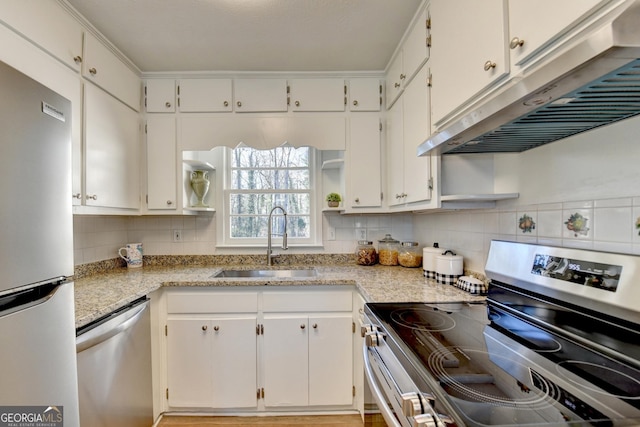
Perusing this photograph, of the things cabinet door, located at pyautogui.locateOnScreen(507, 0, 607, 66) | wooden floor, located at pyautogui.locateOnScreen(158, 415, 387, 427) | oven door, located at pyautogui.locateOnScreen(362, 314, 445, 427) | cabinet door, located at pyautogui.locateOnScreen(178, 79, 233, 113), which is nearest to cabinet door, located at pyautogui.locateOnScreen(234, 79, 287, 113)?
cabinet door, located at pyautogui.locateOnScreen(178, 79, 233, 113)

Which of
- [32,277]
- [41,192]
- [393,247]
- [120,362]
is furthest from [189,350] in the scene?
[393,247]

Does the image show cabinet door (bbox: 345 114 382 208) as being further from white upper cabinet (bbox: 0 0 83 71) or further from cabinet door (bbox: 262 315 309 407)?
white upper cabinet (bbox: 0 0 83 71)

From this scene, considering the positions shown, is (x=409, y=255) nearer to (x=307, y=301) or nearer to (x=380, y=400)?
(x=307, y=301)

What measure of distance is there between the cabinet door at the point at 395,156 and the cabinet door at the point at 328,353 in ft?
2.79

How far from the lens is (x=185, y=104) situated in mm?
2139

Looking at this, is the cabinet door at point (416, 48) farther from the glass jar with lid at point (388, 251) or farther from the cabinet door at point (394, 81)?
the glass jar with lid at point (388, 251)

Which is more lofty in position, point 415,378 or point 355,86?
point 355,86

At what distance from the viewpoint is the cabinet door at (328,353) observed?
1840 mm

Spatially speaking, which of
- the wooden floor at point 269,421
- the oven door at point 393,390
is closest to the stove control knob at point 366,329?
the oven door at point 393,390

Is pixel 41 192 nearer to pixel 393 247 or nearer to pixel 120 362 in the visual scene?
pixel 120 362

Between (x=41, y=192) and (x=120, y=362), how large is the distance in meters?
1.02

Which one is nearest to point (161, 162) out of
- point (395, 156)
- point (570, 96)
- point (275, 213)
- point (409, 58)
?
point (275, 213)

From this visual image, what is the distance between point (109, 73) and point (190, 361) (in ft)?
6.03

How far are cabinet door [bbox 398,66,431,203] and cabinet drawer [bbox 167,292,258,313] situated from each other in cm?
118
